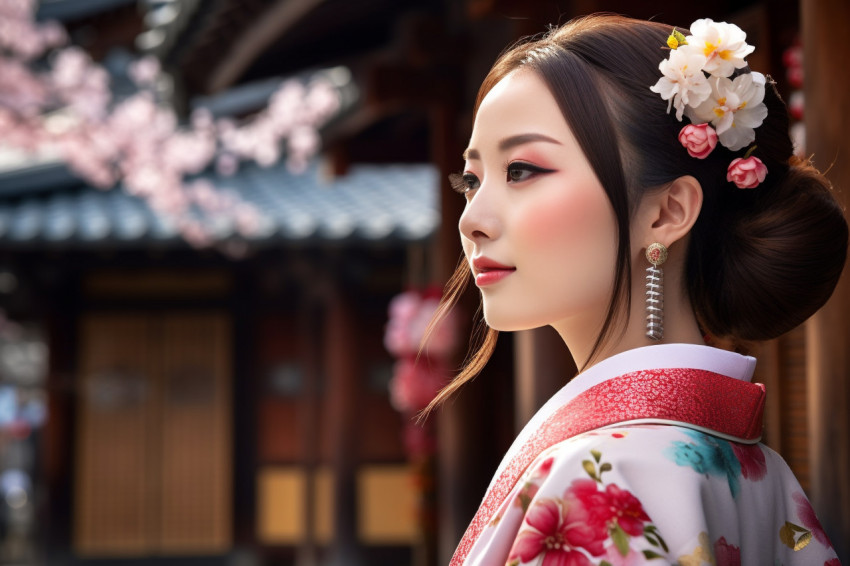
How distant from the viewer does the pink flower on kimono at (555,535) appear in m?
1.52

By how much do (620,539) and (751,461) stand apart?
1.20 feet

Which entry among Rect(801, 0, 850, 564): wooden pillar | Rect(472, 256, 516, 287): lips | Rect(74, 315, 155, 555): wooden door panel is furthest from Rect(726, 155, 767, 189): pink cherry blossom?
Rect(74, 315, 155, 555): wooden door panel

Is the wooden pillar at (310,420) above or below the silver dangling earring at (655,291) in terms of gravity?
below

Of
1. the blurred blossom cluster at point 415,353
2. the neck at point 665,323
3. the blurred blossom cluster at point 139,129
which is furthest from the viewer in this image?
the blurred blossom cluster at point 139,129

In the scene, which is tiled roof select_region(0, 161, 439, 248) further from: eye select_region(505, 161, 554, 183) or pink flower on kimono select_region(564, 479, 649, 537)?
pink flower on kimono select_region(564, 479, 649, 537)

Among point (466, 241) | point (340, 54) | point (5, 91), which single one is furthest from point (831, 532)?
point (5, 91)

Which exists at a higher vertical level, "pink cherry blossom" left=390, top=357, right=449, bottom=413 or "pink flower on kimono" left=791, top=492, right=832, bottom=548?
"pink flower on kimono" left=791, top=492, right=832, bottom=548

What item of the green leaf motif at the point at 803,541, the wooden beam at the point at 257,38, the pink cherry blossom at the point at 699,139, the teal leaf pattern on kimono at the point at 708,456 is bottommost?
the green leaf motif at the point at 803,541

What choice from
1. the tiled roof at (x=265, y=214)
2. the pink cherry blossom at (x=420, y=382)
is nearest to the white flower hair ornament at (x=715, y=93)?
the pink cherry blossom at (x=420, y=382)

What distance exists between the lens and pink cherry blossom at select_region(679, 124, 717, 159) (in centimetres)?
176

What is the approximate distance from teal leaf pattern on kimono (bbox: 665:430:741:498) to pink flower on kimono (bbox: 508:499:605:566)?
0.54 ft

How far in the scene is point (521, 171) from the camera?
183 cm

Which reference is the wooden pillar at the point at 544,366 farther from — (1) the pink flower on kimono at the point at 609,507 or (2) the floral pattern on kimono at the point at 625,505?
(1) the pink flower on kimono at the point at 609,507

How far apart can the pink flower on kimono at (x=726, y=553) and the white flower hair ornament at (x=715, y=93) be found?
0.57 m
